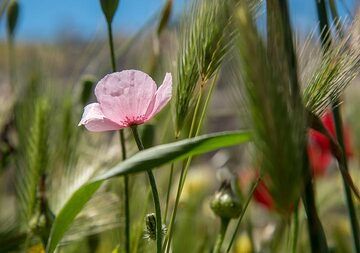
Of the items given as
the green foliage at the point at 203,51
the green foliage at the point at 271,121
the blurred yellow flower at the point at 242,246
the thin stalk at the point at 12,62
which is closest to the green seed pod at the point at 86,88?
the thin stalk at the point at 12,62

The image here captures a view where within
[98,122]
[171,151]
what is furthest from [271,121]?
[98,122]

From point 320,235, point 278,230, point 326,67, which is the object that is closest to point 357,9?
point 326,67

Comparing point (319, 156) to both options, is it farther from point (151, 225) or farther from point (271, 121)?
point (271, 121)

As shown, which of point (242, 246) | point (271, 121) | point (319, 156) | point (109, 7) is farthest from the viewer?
point (319, 156)

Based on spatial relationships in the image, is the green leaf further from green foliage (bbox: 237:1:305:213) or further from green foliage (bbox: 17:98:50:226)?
green foliage (bbox: 17:98:50:226)

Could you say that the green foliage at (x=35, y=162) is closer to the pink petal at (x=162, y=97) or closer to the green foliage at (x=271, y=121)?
the pink petal at (x=162, y=97)

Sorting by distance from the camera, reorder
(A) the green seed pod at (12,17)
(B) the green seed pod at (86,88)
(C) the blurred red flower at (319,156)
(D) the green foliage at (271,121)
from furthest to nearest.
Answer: (C) the blurred red flower at (319,156) < (A) the green seed pod at (12,17) < (B) the green seed pod at (86,88) < (D) the green foliage at (271,121)
